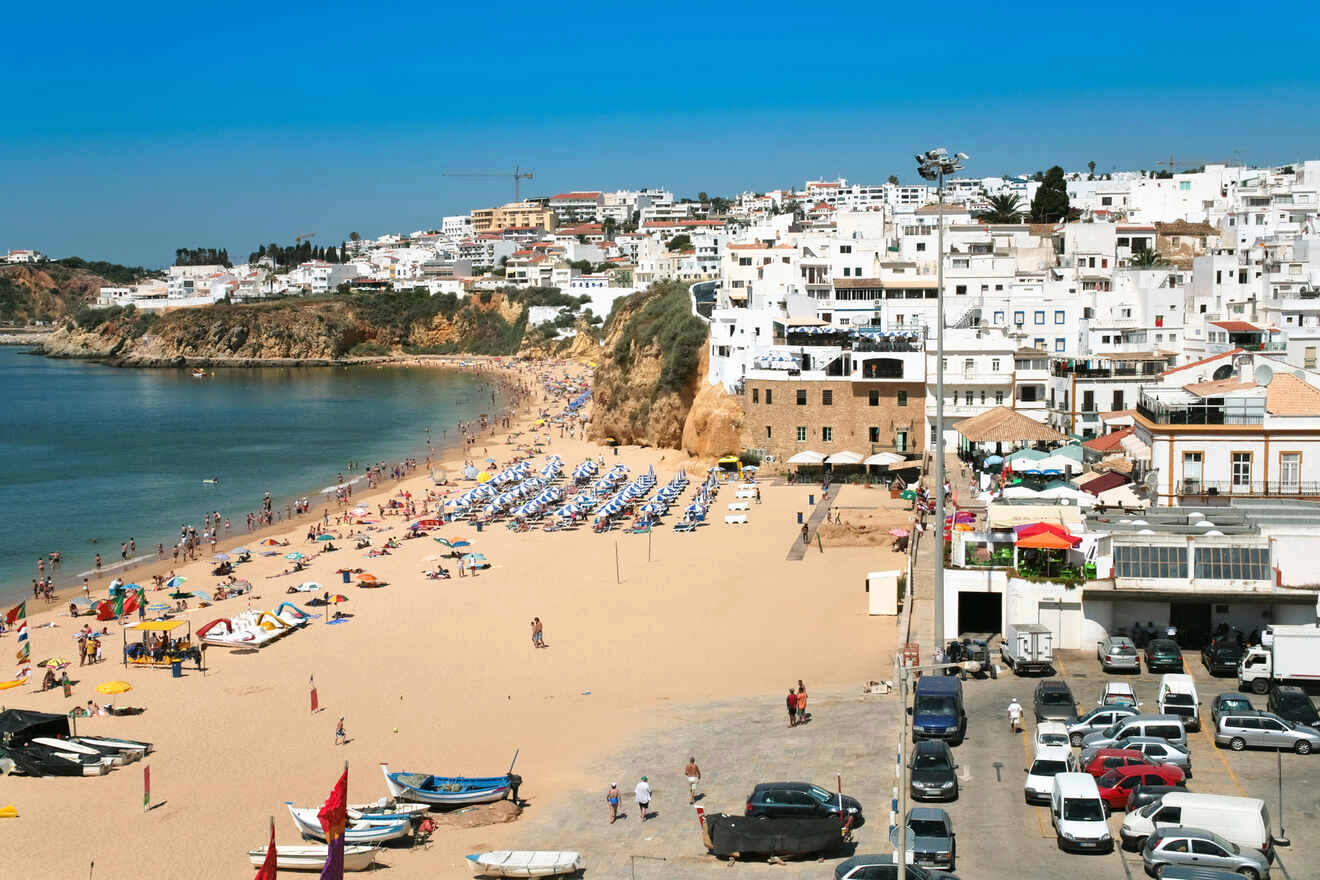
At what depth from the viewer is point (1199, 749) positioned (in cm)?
1753

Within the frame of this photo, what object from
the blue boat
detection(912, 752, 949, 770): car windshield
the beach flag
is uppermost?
the beach flag

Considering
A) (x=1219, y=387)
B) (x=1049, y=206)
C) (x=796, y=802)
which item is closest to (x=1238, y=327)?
(x=1219, y=387)

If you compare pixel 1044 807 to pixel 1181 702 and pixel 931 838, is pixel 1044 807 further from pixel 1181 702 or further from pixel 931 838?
pixel 1181 702

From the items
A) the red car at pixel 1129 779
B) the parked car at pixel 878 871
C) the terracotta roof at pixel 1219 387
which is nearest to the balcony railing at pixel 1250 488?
the terracotta roof at pixel 1219 387

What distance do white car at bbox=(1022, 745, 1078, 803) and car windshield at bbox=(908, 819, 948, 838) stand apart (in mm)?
1750

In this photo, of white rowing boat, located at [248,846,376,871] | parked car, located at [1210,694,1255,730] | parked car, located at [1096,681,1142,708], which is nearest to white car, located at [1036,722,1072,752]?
parked car, located at [1096,681,1142,708]

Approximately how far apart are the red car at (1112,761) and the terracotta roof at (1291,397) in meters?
12.6

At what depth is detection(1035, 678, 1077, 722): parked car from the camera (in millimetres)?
18812

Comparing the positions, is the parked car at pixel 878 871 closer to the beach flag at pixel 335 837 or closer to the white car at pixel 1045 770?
the white car at pixel 1045 770

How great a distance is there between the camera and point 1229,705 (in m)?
18.2

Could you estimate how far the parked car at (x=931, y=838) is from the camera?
1432cm

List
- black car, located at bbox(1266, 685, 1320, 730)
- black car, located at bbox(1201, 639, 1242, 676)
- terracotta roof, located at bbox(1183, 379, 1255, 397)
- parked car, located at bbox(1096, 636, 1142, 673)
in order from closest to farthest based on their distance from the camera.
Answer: black car, located at bbox(1266, 685, 1320, 730) → black car, located at bbox(1201, 639, 1242, 676) → parked car, located at bbox(1096, 636, 1142, 673) → terracotta roof, located at bbox(1183, 379, 1255, 397)

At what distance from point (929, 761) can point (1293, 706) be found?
18.1 ft

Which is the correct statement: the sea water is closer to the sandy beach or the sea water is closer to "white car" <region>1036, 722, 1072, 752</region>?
the sandy beach
